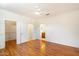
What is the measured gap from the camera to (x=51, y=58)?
3.74 feet

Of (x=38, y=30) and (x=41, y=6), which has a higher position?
(x=41, y=6)

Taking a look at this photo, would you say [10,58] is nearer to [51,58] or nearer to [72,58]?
[51,58]

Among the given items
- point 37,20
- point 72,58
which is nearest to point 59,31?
point 37,20

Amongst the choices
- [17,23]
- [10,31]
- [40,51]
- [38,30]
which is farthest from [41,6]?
[10,31]

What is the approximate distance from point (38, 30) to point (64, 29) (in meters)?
3.59

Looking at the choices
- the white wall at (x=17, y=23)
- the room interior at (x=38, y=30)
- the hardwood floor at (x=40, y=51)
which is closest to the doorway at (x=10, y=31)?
the room interior at (x=38, y=30)

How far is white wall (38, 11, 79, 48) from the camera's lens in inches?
215

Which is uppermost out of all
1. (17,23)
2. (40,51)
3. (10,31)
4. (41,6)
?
(41,6)

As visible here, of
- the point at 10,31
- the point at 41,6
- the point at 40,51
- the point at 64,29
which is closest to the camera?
the point at 41,6

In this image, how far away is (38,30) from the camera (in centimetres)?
912

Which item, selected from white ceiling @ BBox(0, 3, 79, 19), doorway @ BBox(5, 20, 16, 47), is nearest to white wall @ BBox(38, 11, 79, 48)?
white ceiling @ BBox(0, 3, 79, 19)

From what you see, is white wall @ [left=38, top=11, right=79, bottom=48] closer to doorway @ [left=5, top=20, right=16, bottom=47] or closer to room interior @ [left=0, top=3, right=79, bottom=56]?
room interior @ [left=0, top=3, right=79, bottom=56]

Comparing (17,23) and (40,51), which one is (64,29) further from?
(17,23)

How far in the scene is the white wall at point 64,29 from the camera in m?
5.46
